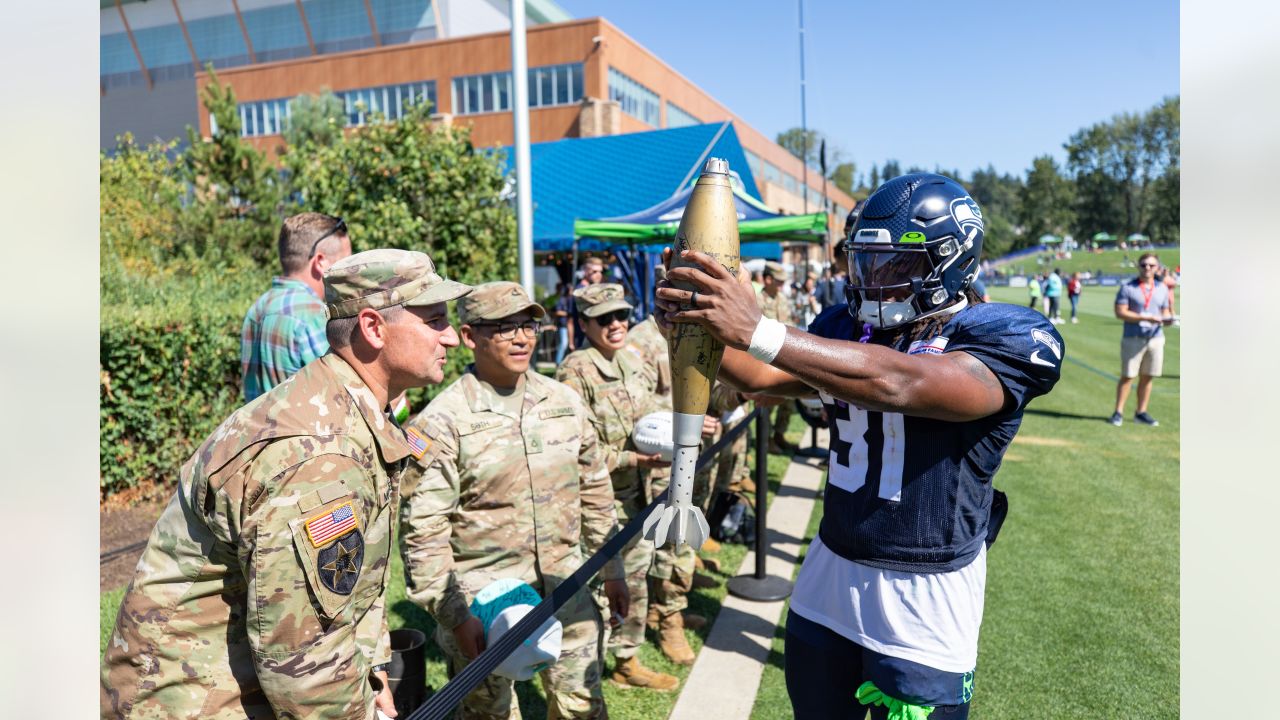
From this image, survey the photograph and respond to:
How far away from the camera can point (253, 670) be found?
6.68 feet

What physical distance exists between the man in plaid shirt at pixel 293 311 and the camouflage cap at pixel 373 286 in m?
2.27

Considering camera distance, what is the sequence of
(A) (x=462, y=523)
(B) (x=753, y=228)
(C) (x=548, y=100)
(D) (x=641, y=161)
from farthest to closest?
(C) (x=548, y=100) → (D) (x=641, y=161) → (B) (x=753, y=228) → (A) (x=462, y=523)

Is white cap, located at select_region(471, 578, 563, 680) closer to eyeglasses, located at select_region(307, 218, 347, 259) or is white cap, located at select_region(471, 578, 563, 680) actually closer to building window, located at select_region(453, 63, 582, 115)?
eyeglasses, located at select_region(307, 218, 347, 259)

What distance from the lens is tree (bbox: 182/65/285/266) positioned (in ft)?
55.4

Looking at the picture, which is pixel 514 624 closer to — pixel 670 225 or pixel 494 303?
pixel 494 303

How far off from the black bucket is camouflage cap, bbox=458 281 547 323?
4.52ft

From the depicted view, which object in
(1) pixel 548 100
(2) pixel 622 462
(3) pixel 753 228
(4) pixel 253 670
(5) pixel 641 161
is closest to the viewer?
(4) pixel 253 670

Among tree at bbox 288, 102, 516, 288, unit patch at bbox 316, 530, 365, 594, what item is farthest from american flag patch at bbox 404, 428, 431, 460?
tree at bbox 288, 102, 516, 288

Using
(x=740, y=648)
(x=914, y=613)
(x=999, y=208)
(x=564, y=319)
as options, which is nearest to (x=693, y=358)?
(x=914, y=613)

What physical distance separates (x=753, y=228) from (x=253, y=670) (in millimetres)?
10703

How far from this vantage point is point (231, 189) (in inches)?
704

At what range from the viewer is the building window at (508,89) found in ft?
144

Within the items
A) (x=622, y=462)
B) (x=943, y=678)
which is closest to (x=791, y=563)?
(x=622, y=462)

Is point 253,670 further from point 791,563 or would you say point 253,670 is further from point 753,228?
point 753,228
